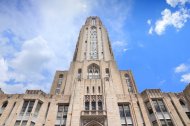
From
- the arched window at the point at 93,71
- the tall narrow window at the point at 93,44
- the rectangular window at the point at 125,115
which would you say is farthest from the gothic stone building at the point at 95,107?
the tall narrow window at the point at 93,44

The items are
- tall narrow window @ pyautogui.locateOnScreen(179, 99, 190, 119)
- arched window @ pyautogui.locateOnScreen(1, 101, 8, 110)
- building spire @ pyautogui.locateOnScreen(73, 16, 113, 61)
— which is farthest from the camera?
building spire @ pyautogui.locateOnScreen(73, 16, 113, 61)

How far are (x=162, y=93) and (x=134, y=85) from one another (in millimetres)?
14012

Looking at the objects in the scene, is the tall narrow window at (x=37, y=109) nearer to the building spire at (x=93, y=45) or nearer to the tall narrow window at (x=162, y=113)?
the building spire at (x=93, y=45)

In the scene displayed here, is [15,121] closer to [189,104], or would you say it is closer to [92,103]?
[92,103]

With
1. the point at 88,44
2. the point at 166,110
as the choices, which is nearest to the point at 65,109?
the point at 166,110

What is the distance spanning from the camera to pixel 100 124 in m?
36.0

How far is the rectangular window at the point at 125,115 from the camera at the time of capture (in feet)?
125

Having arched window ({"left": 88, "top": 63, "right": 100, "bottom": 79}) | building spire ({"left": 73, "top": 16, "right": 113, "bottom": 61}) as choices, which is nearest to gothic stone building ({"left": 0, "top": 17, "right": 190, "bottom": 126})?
arched window ({"left": 88, "top": 63, "right": 100, "bottom": 79})

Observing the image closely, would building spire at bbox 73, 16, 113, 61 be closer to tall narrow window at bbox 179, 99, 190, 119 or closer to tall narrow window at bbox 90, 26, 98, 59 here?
tall narrow window at bbox 90, 26, 98, 59

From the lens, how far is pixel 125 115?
39.7m

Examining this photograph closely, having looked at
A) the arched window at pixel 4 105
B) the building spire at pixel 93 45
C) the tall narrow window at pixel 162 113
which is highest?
the building spire at pixel 93 45

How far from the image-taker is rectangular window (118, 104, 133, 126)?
38.2 m

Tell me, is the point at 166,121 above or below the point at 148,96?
below

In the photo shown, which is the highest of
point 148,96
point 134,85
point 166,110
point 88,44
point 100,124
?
point 88,44
